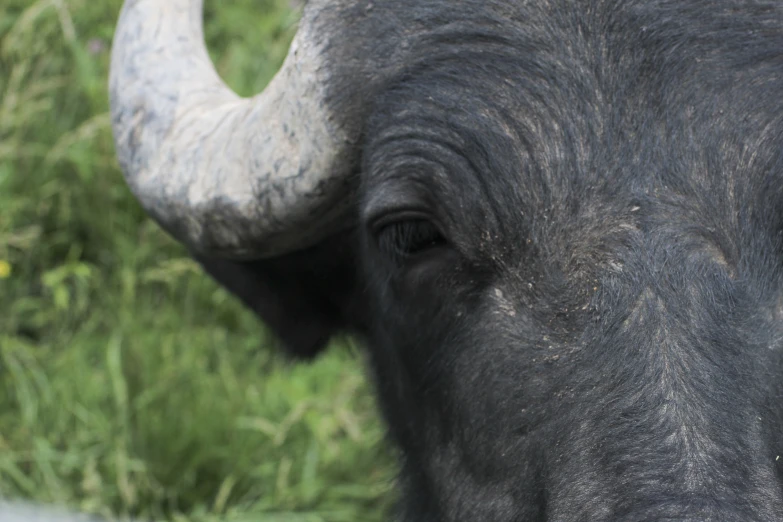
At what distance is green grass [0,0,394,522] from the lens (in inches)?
197

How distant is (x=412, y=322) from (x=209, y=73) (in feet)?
3.53

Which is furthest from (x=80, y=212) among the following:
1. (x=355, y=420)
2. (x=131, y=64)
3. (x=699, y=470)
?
(x=699, y=470)

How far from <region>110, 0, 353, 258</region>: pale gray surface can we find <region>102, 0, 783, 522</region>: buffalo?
0.03 feet

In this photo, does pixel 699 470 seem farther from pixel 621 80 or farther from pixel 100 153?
pixel 100 153

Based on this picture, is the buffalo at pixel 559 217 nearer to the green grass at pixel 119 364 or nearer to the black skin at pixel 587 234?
the black skin at pixel 587 234

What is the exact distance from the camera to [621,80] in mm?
2566

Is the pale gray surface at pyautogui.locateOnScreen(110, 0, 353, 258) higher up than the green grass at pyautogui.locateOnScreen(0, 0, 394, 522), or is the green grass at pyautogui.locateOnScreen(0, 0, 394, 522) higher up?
the pale gray surface at pyautogui.locateOnScreen(110, 0, 353, 258)

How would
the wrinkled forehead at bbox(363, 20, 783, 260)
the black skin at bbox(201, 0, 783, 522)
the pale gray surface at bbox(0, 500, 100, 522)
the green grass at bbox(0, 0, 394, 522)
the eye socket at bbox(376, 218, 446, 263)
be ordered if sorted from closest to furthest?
the black skin at bbox(201, 0, 783, 522) → the wrinkled forehead at bbox(363, 20, 783, 260) → the eye socket at bbox(376, 218, 446, 263) → the pale gray surface at bbox(0, 500, 100, 522) → the green grass at bbox(0, 0, 394, 522)

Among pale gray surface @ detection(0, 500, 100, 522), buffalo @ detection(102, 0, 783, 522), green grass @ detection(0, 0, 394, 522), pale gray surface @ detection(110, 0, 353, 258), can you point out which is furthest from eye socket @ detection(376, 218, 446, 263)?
pale gray surface @ detection(0, 500, 100, 522)

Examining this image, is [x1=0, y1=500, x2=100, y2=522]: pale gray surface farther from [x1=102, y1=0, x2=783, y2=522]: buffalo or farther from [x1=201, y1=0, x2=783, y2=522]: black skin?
[x1=201, y1=0, x2=783, y2=522]: black skin

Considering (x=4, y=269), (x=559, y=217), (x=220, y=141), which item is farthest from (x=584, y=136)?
(x=4, y=269)

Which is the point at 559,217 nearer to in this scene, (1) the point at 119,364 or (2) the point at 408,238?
(2) the point at 408,238

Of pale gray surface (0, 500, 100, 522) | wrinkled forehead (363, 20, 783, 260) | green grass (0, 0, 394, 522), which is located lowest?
pale gray surface (0, 500, 100, 522)

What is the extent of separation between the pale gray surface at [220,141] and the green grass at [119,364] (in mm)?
979
